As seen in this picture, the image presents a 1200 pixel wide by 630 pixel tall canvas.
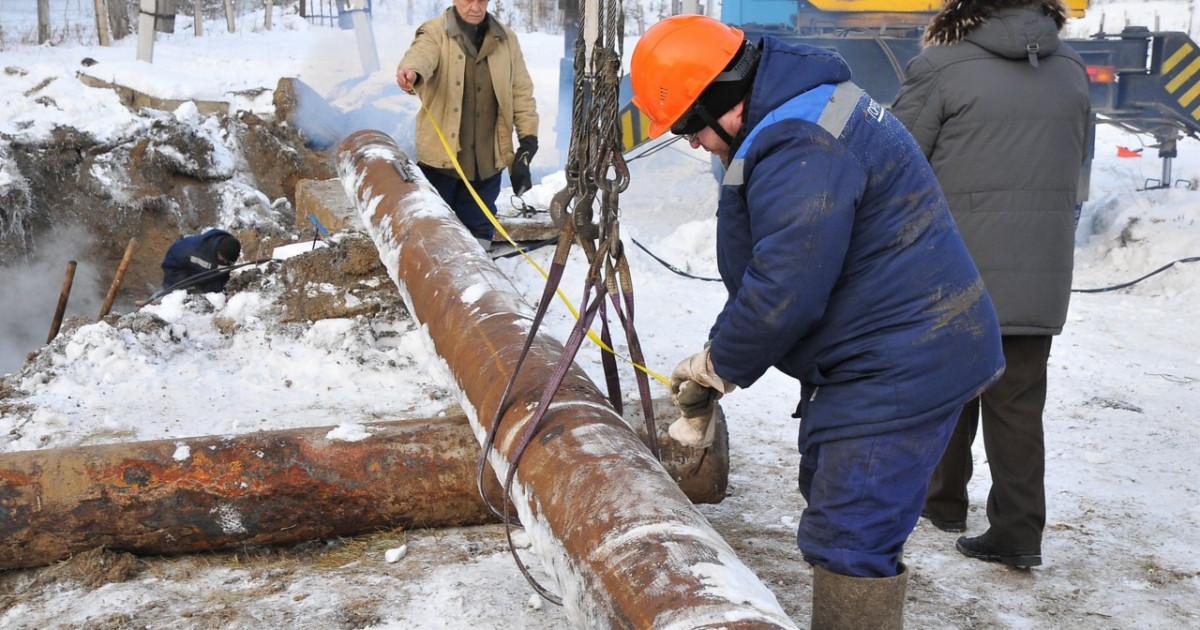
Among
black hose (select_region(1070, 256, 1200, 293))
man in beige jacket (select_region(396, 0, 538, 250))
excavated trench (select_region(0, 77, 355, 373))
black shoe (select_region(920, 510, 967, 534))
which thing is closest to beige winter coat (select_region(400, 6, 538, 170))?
man in beige jacket (select_region(396, 0, 538, 250))

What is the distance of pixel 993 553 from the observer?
3.31 metres

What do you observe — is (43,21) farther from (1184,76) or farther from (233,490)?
(1184,76)

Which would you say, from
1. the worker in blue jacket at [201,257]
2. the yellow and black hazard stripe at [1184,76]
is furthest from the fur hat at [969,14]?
the yellow and black hazard stripe at [1184,76]

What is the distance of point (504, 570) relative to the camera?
127 inches

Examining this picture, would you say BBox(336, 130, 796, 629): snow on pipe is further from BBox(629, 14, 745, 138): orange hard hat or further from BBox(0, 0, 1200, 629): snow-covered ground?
BBox(629, 14, 745, 138): orange hard hat

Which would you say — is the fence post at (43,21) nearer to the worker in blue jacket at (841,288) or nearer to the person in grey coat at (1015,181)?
the person in grey coat at (1015,181)

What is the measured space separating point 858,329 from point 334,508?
1.96 m

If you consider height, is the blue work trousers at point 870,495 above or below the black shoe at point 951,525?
above

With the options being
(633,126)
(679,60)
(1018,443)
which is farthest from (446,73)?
(1018,443)

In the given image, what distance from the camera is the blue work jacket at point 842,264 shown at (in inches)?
82.1

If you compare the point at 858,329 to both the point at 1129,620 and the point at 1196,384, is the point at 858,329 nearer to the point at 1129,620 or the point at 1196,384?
the point at 1129,620

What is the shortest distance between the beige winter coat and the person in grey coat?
125 inches

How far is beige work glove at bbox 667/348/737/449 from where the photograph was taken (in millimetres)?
2432

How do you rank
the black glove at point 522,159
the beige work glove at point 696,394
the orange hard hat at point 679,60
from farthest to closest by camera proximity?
the black glove at point 522,159 < the beige work glove at point 696,394 < the orange hard hat at point 679,60
